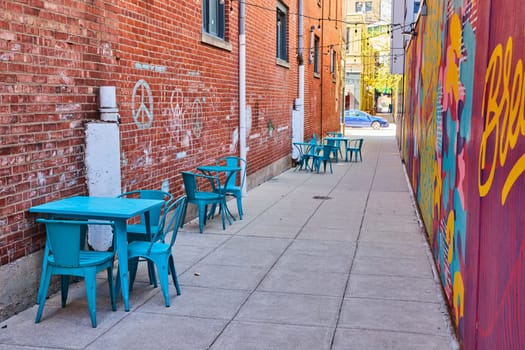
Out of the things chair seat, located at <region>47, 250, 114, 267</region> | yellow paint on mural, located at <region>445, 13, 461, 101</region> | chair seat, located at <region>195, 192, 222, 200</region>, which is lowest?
chair seat, located at <region>195, 192, 222, 200</region>

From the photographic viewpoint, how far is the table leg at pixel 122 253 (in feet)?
16.2

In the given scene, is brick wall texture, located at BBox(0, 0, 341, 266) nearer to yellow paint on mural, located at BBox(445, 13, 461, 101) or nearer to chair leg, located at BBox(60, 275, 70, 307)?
chair leg, located at BBox(60, 275, 70, 307)

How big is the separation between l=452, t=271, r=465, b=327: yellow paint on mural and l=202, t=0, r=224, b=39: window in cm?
683

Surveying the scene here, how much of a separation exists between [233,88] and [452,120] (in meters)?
6.86

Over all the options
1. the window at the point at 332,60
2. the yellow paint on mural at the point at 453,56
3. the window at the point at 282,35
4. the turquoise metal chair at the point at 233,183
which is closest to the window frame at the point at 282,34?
the window at the point at 282,35

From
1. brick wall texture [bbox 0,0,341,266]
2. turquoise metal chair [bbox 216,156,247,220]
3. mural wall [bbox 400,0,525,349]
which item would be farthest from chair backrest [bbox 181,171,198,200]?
mural wall [bbox 400,0,525,349]

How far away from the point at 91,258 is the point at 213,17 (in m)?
6.80

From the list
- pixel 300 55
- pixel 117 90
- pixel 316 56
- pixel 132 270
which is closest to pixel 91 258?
pixel 132 270

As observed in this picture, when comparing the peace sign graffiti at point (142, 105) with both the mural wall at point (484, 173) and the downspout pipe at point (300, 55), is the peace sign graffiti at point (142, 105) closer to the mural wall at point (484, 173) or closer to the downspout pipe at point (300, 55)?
the mural wall at point (484, 173)

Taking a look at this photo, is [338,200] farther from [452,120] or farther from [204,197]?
[452,120]

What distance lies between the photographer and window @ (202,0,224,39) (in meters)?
10.2

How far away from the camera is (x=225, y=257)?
6.95m

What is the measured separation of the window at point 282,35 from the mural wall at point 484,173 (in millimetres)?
11037

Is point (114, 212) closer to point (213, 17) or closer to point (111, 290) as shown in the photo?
point (111, 290)
